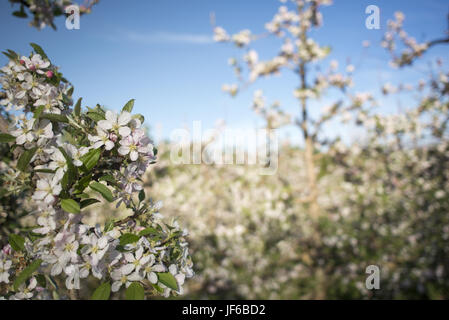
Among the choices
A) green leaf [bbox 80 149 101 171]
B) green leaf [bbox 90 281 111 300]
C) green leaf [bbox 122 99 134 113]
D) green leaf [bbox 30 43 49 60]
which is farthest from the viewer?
green leaf [bbox 30 43 49 60]

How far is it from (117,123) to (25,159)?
35 centimetres

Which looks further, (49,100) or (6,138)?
(49,100)

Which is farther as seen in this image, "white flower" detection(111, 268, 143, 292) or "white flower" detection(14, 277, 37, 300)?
"white flower" detection(14, 277, 37, 300)

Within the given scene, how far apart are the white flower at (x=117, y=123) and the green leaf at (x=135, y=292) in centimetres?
53

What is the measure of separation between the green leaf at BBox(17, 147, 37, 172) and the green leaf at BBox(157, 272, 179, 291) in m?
0.63

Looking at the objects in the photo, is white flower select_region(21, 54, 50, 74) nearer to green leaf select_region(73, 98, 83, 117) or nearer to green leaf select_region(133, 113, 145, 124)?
green leaf select_region(73, 98, 83, 117)

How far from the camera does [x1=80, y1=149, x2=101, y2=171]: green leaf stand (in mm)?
1009

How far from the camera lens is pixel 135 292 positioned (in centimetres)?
92

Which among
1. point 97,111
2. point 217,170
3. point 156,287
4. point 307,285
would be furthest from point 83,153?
point 217,170

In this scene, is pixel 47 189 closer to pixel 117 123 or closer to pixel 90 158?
pixel 90 158

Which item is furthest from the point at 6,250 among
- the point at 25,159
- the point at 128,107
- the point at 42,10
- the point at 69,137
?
the point at 42,10

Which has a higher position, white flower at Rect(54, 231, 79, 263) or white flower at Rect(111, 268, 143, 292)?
white flower at Rect(54, 231, 79, 263)

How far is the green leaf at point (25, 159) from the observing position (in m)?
1.01

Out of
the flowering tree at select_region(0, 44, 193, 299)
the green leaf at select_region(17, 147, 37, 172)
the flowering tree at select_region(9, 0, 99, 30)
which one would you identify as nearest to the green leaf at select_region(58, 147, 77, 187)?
the flowering tree at select_region(0, 44, 193, 299)
